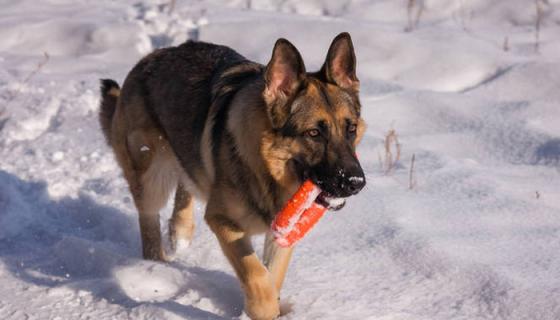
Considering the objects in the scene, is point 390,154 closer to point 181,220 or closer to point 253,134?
point 181,220

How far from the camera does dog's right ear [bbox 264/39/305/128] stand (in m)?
3.44

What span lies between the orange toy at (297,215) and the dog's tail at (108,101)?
1994 mm

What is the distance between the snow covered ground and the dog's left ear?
1147 millimetres

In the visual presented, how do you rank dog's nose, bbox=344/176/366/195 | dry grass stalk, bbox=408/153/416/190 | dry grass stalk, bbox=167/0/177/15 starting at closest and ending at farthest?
dog's nose, bbox=344/176/366/195 → dry grass stalk, bbox=408/153/416/190 → dry grass stalk, bbox=167/0/177/15

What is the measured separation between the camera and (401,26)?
8.77 metres

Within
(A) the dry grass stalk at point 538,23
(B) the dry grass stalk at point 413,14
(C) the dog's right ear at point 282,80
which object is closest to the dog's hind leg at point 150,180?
(C) the dog's right ear at point 282,80

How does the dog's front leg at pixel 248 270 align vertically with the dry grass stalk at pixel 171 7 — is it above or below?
above

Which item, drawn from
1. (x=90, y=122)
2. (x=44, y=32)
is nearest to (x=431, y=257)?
(x=90, y=122)

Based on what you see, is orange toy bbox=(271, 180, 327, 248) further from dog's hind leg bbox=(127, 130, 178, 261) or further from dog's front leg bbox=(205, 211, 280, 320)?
dog's hind leg bbox=(127, 130, 178, 261)

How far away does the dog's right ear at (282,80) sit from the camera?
11.3 feet

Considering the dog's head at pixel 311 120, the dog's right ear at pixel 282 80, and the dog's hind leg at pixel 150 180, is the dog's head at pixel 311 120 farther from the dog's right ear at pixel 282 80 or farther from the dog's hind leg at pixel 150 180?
the dog's hind leg at pixel 150 180

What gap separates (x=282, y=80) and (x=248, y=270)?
3.18 feet

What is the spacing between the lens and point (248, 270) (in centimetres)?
360

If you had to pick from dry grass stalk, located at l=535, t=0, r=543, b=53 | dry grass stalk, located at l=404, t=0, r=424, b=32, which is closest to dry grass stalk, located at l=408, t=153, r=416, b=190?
dry grass stalk, located at l=535, t=0, r=543, b=53
